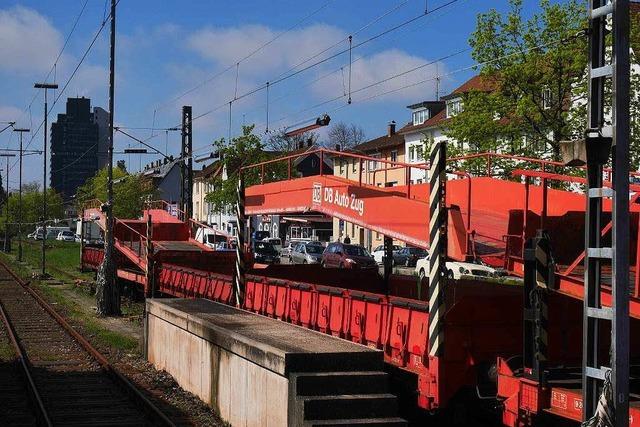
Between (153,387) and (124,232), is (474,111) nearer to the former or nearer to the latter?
(124,232)

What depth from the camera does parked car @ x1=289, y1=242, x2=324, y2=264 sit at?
5134 cm

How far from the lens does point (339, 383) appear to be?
367 inches

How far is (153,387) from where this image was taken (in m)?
14.2

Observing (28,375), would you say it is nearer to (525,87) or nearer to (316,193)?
(316,193)

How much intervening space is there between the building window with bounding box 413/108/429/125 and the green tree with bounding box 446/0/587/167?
4161cm

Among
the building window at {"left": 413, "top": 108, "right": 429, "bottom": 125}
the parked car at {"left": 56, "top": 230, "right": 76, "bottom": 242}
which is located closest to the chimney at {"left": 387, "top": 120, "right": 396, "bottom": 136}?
the building window at {"left": 413, "top": 108, "right": 429, "bottom": 125}

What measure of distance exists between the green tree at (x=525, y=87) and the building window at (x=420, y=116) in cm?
4161

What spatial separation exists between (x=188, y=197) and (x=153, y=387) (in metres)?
26.6

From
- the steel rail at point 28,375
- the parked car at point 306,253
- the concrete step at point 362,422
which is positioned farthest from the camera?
the parked car at point 306,253

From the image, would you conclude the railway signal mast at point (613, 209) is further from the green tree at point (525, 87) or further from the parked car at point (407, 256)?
the parked car at point (407, 256)

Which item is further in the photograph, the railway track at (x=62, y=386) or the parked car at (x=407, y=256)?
the parked car at (x=407, y=256)

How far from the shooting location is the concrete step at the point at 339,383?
30.0 feet

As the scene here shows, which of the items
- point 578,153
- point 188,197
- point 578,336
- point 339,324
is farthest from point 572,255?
point 188,197

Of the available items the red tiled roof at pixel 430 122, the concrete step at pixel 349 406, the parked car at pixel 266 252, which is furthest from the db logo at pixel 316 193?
the red tiled roof at pixel 430 122
